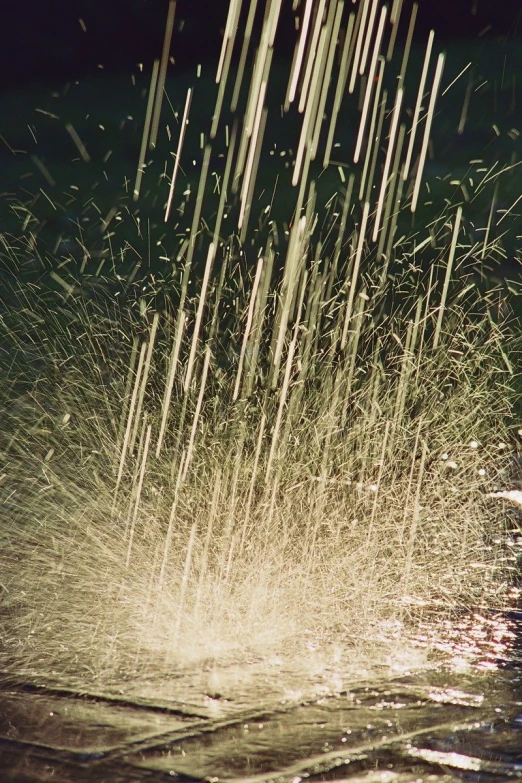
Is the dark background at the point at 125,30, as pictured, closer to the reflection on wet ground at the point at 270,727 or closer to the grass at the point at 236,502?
the grass at the point at 236,502

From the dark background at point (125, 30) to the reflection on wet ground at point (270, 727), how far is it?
16.7 m

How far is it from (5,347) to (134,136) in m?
10.2

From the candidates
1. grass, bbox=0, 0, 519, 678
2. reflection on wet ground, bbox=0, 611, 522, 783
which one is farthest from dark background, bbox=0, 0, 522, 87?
reflection on wet ground, bbox=0, 611, 522, 783

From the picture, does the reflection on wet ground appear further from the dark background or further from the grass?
the dark background

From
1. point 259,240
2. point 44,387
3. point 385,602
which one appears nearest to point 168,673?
point 385,602

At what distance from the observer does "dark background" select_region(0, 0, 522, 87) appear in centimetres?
1978

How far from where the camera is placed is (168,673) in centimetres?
419

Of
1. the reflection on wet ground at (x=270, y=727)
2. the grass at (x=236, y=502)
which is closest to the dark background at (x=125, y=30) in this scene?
the grass at (x=236, y=502)

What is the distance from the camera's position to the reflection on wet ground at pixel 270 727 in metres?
3.27

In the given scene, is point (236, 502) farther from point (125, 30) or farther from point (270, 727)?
point (125, 30)

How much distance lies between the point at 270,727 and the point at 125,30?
1912cm

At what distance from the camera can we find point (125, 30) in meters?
21.2

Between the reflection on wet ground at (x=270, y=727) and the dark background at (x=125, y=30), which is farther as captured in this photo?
the dark background at (x=125, y=30)

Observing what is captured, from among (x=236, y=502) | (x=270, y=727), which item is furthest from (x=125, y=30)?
(x=270, y=727)
